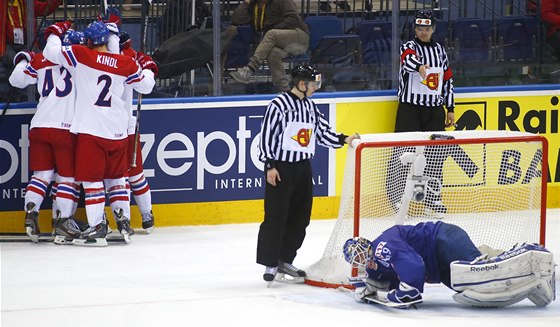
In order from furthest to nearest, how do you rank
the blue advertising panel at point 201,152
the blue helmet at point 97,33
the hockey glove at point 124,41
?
the blue advertising panel at point 201,152 → the hockey glove at point 124,41 → the blue helmet at point 97,33

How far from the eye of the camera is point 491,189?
316 inches

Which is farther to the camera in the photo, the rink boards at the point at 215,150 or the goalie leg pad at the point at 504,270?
the rink boards at the point at 215,150

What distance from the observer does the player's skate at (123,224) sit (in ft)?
28.7

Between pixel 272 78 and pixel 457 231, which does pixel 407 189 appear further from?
pixel 272 78

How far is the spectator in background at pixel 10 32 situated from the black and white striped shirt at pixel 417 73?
2.59m

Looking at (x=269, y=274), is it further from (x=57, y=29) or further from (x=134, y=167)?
(x=57, y=29)

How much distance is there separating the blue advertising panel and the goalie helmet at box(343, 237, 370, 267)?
9.01ft

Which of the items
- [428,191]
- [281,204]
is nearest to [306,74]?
[281,204]

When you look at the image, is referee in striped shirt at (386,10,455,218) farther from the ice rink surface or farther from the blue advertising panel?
the ice rink surface

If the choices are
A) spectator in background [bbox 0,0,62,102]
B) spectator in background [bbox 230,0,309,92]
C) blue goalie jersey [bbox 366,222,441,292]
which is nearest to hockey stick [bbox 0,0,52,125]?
spectator in background [bbox 0,0,62,102]

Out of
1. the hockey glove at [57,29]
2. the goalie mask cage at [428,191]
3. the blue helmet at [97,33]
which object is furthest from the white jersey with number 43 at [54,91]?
the goalie mask cage at [428,191]

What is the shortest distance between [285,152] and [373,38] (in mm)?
2765

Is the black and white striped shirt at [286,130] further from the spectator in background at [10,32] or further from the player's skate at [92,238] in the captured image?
the spectator in background at [10,32]

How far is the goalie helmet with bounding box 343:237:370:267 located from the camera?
6.71m
